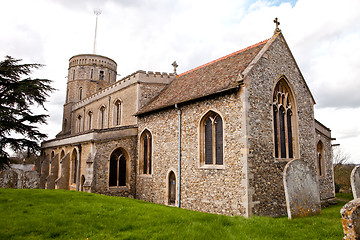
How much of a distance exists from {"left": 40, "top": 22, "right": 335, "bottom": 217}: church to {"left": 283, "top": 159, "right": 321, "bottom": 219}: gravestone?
1.86 m

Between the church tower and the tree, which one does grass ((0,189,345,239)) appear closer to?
the tree

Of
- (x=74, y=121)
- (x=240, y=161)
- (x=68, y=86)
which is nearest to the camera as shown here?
(x=240, y=161)

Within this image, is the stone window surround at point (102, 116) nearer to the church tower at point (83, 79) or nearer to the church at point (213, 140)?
the church at point (213, 140)

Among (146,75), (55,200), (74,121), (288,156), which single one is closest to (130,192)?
(55,200)

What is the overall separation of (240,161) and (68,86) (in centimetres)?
2947

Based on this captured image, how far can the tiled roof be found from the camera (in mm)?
12461

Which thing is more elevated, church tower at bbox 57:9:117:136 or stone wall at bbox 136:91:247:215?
church tower at bbox 57:9:117:136

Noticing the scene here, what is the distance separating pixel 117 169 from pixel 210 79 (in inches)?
329

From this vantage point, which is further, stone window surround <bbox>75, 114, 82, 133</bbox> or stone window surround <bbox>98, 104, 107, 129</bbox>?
stone window surround <bbox>75, 114, 82, 133</bbox>

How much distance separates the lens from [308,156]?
14031mm

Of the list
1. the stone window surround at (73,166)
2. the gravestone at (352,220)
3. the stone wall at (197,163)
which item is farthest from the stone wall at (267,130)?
the stone window surround at (73,166)

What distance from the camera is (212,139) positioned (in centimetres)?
1217

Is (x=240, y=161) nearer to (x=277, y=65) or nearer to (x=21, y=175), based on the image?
(x=277, y=65)

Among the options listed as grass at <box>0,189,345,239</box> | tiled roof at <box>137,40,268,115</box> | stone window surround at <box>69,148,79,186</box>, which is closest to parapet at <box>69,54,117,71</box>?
stone window surround at <box>69,148,79,186</box>
